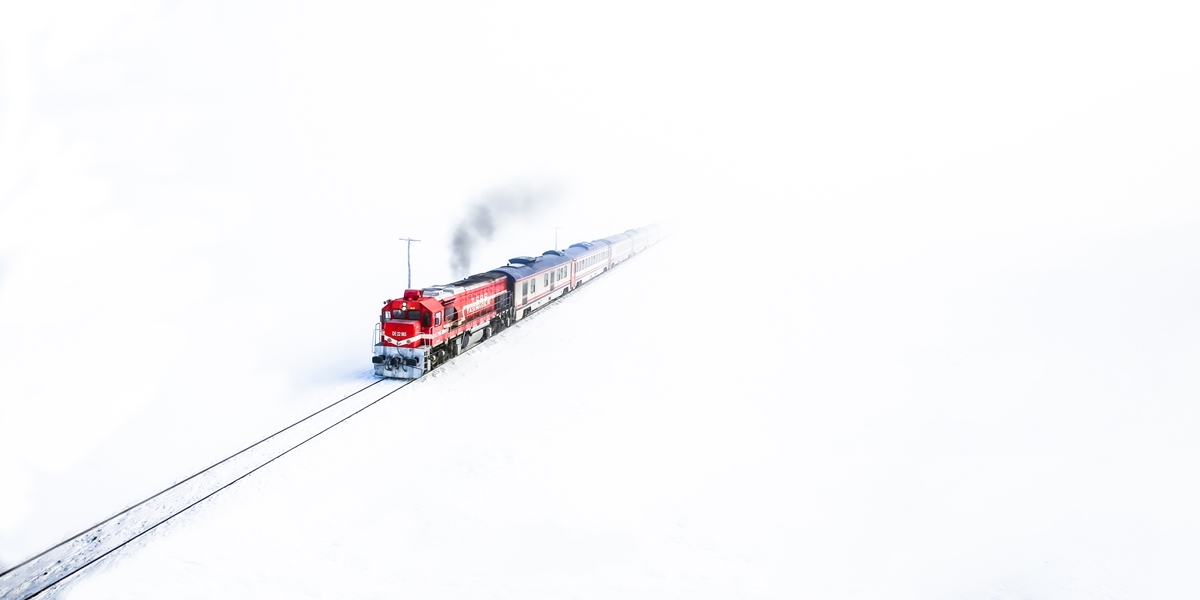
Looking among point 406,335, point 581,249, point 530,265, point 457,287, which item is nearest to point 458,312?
point 457,287

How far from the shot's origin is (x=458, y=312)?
983 inches

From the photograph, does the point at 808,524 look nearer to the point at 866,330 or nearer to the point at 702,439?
the point at 702,439

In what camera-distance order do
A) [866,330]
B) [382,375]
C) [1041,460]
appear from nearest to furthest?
[1041,460]
[382,375]
[866,330]

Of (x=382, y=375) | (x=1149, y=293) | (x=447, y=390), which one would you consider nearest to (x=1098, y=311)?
(x=1149, y=293)

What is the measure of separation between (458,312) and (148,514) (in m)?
12.8

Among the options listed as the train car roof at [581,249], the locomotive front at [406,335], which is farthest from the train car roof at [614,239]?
the locomotive front at [406,335]

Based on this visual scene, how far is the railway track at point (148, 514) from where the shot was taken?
1182cm

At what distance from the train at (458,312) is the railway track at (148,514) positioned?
3.42m

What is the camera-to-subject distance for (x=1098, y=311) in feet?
106

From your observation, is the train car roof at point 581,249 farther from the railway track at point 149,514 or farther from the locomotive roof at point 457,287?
the railway track at point 149,514

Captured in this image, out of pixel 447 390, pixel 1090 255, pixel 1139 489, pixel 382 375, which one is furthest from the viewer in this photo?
pixel 1090 255

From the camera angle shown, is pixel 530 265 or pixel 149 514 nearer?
pixel 149 514

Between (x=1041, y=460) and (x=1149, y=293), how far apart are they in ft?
83.4

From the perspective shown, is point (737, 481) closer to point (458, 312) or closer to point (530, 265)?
point (458, 312)
